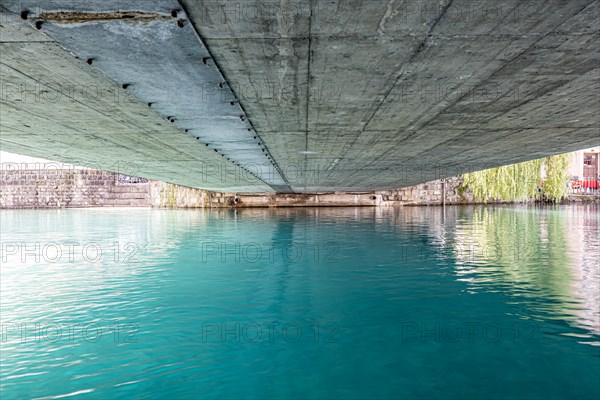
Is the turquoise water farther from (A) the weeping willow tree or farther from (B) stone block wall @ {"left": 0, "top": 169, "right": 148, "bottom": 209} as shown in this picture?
(B) stone block wall @ {"left": 0, "top": 169, "right": 148, "bottom": 209}

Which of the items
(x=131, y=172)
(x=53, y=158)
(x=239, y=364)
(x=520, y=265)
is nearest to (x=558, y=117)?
(x=520, y=265)

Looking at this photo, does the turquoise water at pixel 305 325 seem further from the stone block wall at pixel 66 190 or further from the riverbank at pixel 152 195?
the stone block wall at pixel 66 190

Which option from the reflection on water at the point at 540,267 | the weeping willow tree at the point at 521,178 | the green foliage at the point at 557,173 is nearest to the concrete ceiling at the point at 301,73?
the reflection on water at the point at 540,267

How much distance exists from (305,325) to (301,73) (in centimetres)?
357

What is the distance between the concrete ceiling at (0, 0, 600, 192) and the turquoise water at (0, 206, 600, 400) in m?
3.26

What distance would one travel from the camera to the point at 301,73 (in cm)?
621

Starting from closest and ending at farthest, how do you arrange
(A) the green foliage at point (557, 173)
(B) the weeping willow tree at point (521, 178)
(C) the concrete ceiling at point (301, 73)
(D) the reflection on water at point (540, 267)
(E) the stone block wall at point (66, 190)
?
(C) the concrete ceiling at point (301, 73) < (D) the reflection on water at point (540, 267) < (B) the weeping willow tree at point (521, 178) < (A) the green foliage at point (557, 173) < (E) the stone block wall at point (66, 190)

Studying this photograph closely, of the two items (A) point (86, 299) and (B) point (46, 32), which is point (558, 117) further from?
(A) point (86, 299)

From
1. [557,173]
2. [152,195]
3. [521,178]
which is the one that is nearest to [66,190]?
[152,195]

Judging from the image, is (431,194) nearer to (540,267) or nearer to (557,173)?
(557,173)

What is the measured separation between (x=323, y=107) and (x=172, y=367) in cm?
513

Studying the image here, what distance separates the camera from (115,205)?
55125mm

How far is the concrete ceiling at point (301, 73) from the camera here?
14.6 feet

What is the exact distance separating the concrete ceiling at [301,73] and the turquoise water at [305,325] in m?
3.26
